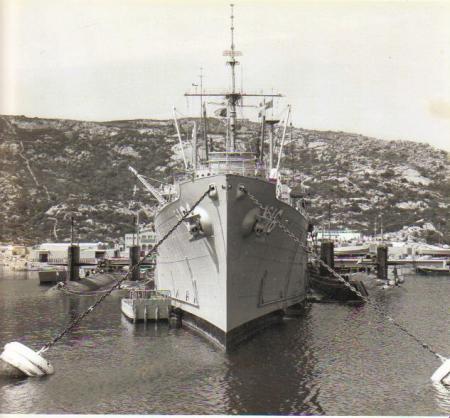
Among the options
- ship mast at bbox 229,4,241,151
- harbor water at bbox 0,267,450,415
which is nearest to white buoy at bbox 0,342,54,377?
harbor water at bbox 0,267,450,415

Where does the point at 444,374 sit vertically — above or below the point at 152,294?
below

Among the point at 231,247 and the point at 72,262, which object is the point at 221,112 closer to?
the point at 231,247

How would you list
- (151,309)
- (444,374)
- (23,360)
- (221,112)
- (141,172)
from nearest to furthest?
1. (444,374)
2. (23,360)
3. (151,309)
4. (221,112)
5. (141,172)

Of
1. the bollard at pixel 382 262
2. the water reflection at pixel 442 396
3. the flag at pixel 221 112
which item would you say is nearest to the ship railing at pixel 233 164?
the flag at pixel 221 112

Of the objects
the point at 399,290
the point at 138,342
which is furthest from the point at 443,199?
the point at 138,342

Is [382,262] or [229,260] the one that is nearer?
[229,260]

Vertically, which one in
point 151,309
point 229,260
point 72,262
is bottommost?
point 151,309

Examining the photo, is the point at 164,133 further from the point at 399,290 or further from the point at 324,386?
the point at 324,386

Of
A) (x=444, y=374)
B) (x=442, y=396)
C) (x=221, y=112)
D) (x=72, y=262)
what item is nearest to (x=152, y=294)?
(x=221, y=112)

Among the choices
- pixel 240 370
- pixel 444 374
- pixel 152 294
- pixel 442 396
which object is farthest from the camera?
pixel 152 294
